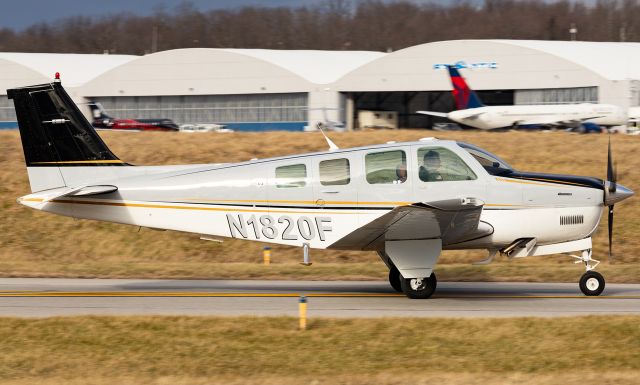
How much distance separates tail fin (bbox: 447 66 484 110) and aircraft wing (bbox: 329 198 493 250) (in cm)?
3764

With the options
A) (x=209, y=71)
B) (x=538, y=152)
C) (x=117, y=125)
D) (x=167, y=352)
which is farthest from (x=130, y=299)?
(x=209, y=71)

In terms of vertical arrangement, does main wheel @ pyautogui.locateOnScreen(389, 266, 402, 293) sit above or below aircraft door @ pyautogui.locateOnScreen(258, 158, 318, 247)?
below

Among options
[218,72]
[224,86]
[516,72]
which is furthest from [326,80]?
[516,72]

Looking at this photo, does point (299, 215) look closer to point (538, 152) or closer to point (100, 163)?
point (100, 163)

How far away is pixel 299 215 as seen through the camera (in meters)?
14.6

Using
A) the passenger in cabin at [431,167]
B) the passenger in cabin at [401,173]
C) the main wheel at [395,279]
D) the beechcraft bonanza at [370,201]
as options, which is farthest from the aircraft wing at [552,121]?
the passenger in cabin at [401,173]

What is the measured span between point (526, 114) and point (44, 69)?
111 feet

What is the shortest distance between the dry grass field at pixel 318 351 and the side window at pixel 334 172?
8.94ft

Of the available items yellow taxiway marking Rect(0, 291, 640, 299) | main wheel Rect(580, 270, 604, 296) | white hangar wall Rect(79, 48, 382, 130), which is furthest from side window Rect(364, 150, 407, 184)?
white hangar wall Rect(79, 48, 382, 130)

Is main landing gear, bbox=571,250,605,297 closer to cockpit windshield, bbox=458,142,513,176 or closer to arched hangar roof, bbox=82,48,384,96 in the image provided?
cockpit windshield, bbox=458,142,513,176

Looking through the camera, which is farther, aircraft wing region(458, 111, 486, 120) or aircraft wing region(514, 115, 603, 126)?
aircraft wing region(458, 111, 486, 120)

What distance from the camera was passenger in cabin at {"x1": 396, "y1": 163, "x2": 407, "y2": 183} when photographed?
14.3 meters

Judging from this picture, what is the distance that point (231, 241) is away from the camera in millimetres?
24984

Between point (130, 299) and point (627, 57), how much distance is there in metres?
49.1
